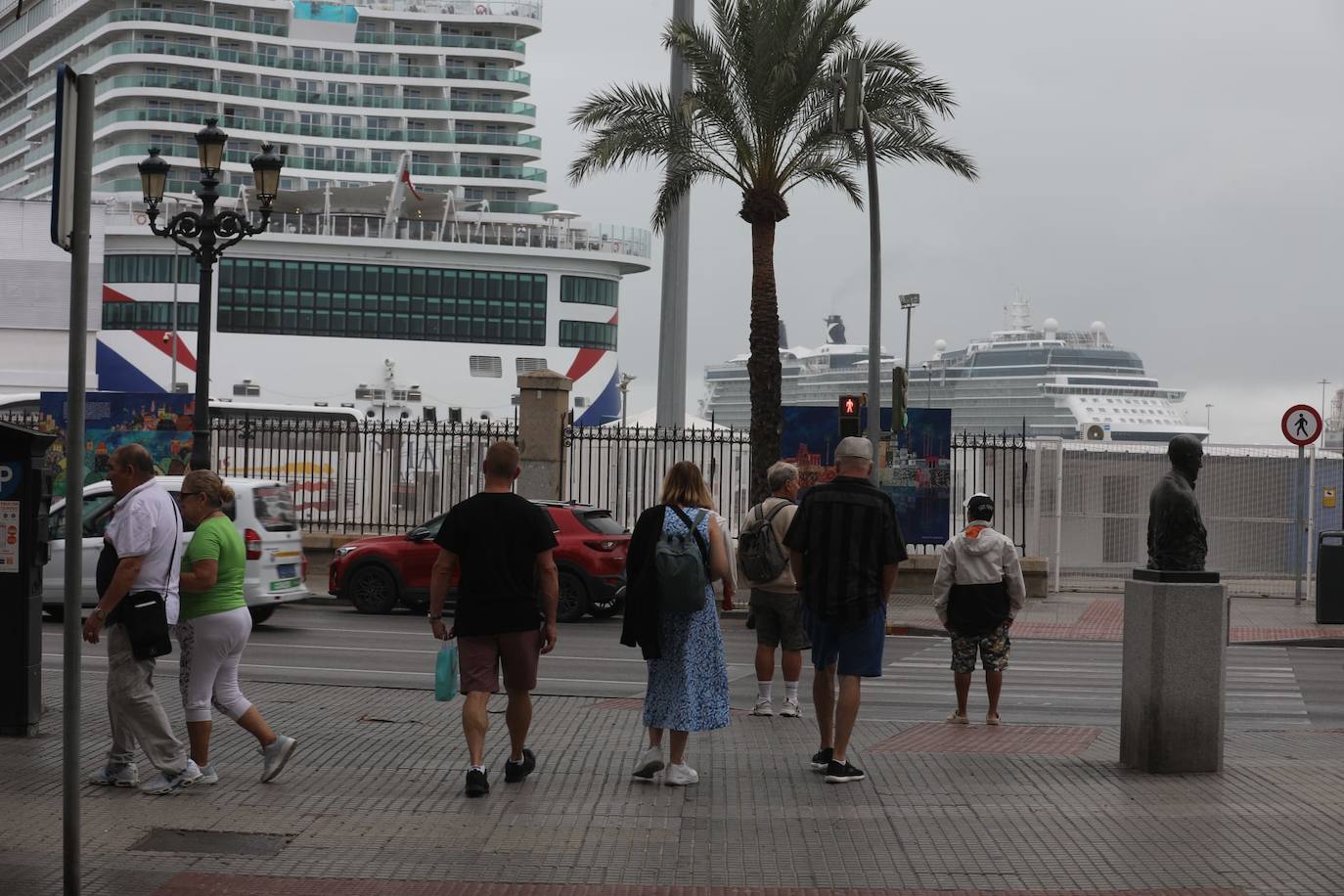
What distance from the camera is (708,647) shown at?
27.5 ft

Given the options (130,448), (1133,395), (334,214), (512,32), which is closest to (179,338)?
(334,214)

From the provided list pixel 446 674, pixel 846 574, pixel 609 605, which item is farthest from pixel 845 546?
pixel 609 605

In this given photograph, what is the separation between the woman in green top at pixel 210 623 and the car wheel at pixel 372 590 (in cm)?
1240

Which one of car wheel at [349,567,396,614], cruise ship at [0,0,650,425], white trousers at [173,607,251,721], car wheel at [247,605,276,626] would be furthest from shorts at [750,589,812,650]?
cruise ship at [0,0,650,425]

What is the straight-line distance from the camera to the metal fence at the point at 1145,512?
84.9ft

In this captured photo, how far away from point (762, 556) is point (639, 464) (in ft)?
50.4

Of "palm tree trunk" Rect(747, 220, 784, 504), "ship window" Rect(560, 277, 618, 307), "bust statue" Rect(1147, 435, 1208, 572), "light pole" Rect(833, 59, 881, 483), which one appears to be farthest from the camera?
"ship window" Rect(560, 277, 618, 307)

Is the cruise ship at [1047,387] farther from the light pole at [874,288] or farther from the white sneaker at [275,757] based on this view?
the white sneaker at [275,757]

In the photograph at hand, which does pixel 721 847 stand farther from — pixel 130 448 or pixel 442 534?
pixel 130 448

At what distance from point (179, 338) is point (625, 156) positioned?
45.0 meters

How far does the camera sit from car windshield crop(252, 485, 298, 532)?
680 inches

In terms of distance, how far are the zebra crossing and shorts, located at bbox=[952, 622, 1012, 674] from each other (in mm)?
807

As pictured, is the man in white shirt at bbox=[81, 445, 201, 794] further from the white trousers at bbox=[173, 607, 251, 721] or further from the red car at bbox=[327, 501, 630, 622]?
the red car at bbox=[327, 501, 630, 622]

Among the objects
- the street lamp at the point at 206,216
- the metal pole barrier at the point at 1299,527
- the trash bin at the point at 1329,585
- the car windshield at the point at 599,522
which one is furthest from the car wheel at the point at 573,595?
the metal pole barrier at the point at 1299,527
